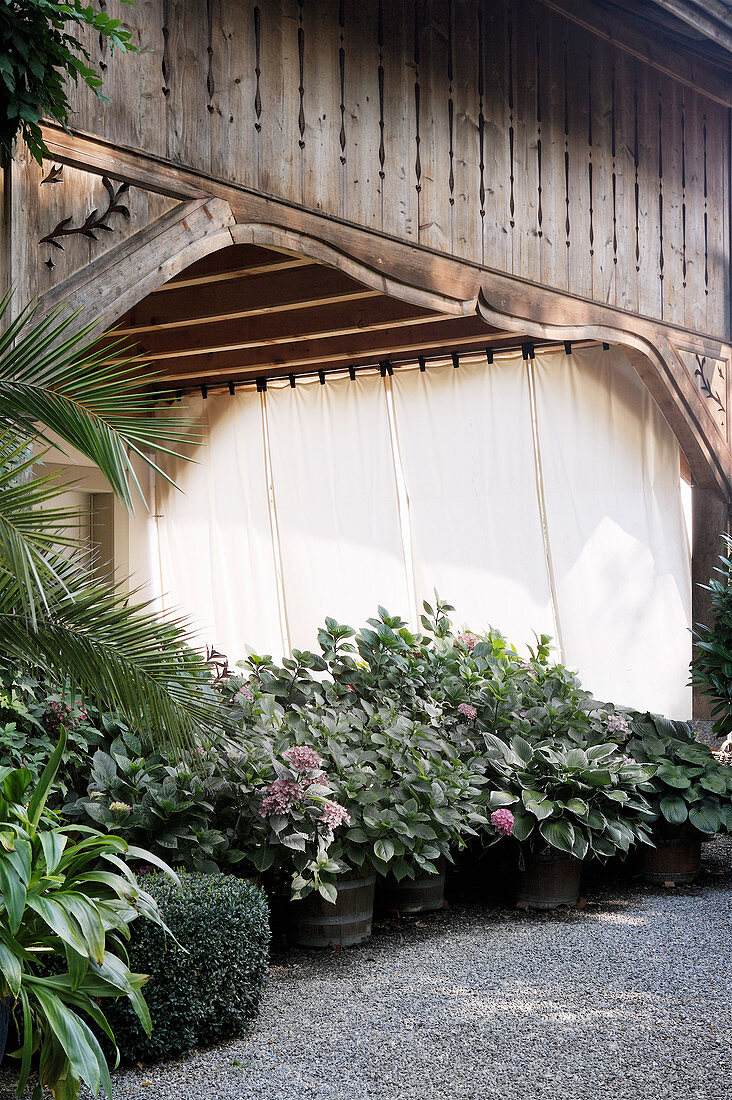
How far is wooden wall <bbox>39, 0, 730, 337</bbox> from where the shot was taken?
3.66 m

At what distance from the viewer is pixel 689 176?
632 centimetres

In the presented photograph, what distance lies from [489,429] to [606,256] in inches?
65.2

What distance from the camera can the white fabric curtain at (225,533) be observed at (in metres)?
7.88

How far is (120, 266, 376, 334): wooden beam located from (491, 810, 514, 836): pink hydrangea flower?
2655mm

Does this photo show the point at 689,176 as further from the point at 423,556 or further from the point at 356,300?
the point at 423,556

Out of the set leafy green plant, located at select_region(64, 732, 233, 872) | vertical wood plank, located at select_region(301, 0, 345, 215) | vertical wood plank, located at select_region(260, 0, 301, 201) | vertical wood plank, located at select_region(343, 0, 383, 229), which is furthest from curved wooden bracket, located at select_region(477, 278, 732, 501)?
leafy green plant, located at select_region(64, 732, 233, 872)

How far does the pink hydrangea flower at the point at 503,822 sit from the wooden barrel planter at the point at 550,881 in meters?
0.27

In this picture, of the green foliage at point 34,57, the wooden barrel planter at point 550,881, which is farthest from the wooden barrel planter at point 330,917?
the green foliage at point 34,57

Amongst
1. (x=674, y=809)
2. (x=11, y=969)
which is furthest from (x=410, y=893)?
(x=11, y=969)

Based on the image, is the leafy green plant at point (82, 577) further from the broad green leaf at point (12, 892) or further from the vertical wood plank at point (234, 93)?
the vertical wood plank at point (234, 93)

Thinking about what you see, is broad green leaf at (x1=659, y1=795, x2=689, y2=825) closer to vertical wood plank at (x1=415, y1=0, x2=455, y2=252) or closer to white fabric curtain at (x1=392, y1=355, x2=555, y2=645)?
vertical wood plank at (x1=415, y1=0, x2=455, y2=252)

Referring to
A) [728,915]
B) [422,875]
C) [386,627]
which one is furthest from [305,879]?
[728,915]

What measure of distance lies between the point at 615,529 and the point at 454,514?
3.60 ft

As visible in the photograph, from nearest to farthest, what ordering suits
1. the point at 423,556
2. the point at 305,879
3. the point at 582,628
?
the point at 305,879 < the point at 582,628 < the point at 423,556
